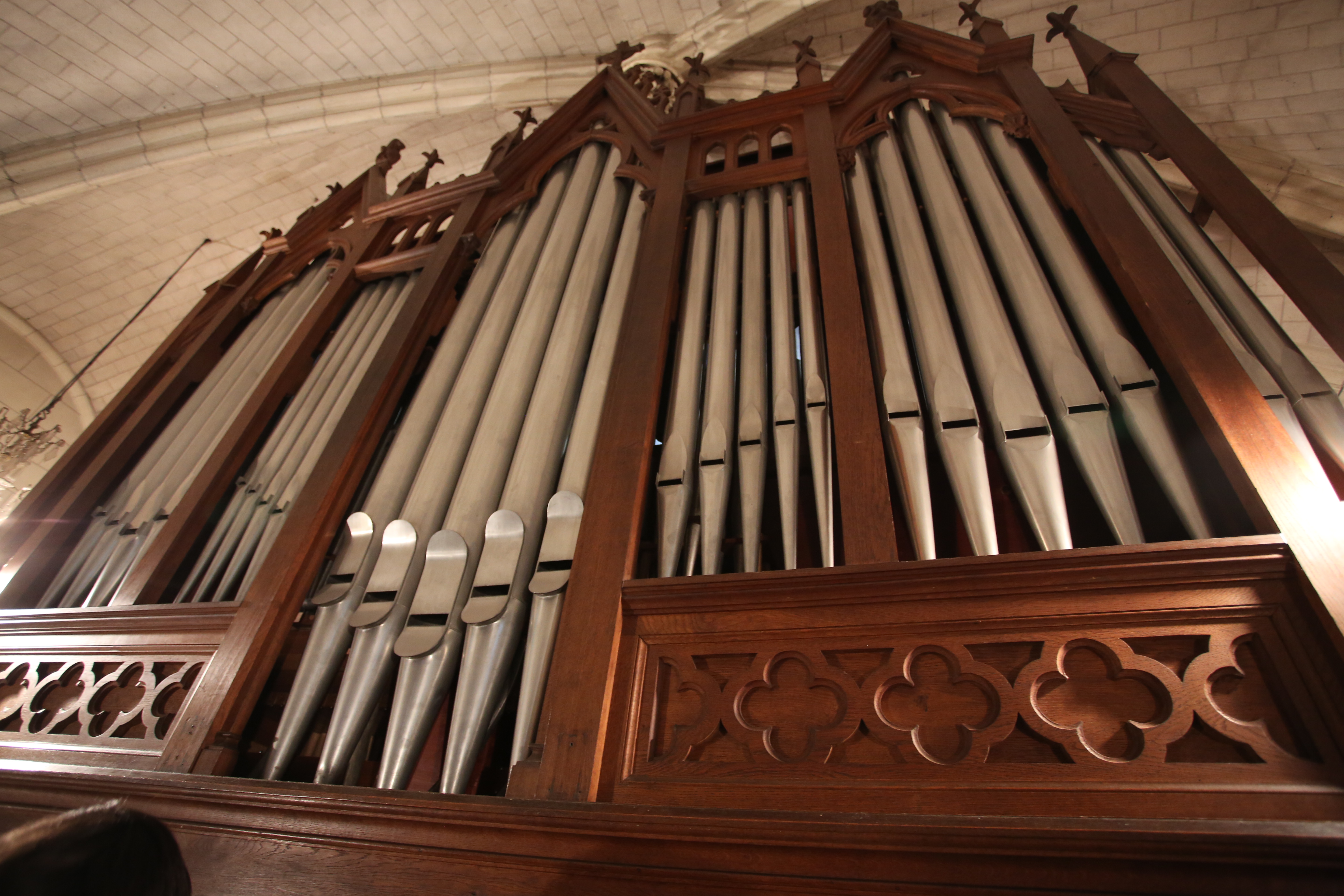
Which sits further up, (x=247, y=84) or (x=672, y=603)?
(x=247, y=84)

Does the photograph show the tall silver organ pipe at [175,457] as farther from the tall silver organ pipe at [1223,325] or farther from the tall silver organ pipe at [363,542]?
the tall silver organ pipe at [1223,325]

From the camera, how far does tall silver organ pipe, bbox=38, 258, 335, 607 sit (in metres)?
2.75

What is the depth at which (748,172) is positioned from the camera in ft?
10.7

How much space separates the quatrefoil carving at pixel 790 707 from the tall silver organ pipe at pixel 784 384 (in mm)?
228

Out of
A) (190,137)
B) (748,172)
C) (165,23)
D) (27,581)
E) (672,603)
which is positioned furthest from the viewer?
(190,137)

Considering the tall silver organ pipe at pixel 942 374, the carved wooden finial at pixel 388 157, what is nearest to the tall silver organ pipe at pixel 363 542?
the tall silver organ pipe at pixel 942 374

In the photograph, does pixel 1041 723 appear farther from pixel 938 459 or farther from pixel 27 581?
pixel 27 581

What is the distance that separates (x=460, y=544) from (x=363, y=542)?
1.15ft

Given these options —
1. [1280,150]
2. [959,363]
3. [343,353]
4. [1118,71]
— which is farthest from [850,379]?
[1280,150]

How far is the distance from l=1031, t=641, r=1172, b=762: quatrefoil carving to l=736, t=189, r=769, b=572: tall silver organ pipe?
0.61 m

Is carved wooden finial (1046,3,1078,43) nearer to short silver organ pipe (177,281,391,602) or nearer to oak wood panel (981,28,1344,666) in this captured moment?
oak wood panel (981,28,1344,666)

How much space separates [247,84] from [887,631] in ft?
23.9

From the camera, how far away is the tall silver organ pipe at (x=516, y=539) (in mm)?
1624

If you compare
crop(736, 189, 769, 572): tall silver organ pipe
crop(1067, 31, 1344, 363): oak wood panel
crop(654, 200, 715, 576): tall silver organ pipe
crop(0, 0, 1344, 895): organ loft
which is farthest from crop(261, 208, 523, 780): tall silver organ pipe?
crop(1067, 31, 1344, 363): oak wood panel
